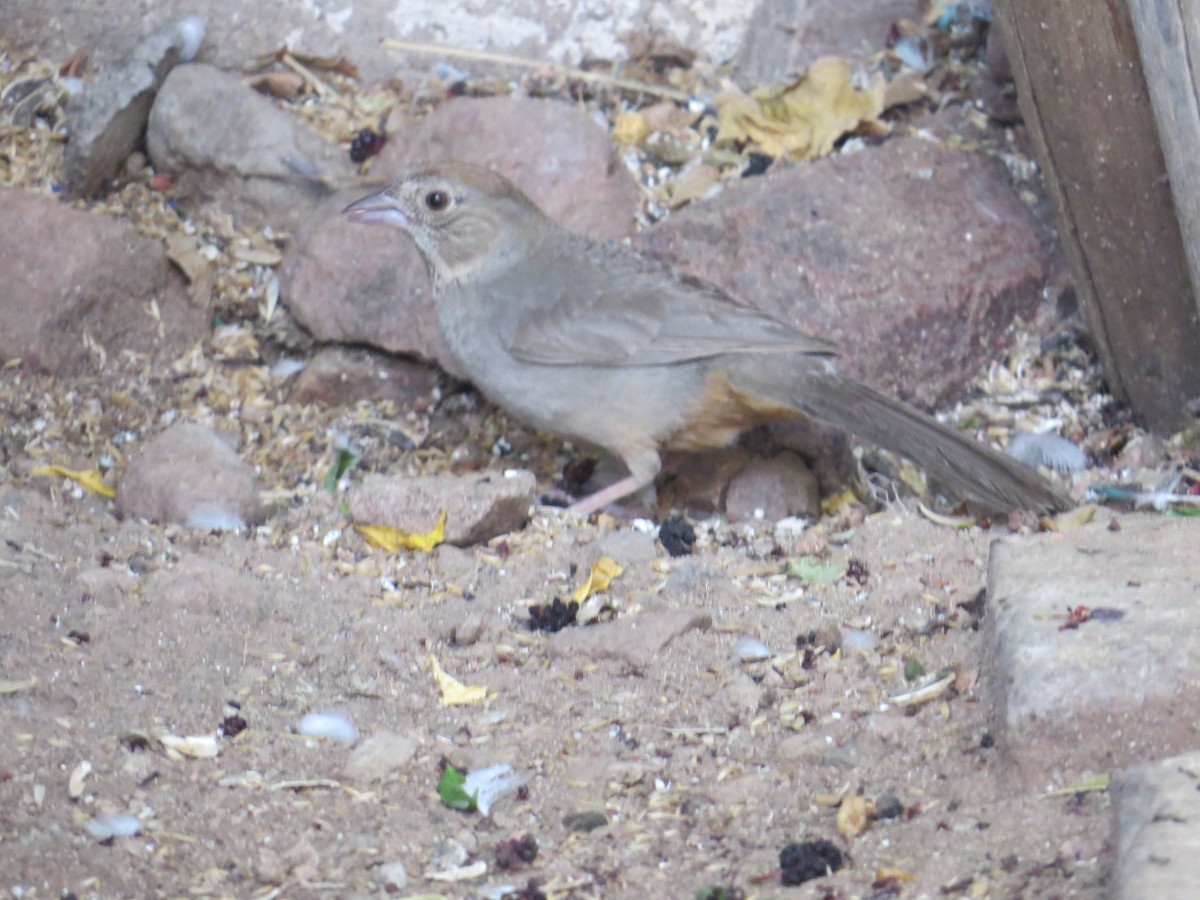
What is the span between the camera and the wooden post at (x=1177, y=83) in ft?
14.3

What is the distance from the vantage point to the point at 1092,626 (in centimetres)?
316

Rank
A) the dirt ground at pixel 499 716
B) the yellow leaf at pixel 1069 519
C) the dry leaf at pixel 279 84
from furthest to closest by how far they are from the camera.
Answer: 1. the dry leaf at pixel 279 84
2. the yellow leaf at pixel 1069 519
3. the dirt ground at pixel 499 716

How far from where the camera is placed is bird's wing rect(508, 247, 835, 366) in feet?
17.1

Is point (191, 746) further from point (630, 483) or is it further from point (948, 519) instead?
point (948, 519)

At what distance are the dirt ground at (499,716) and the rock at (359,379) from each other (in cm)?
115

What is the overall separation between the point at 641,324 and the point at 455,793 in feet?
8.08

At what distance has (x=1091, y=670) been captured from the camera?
2.98 m

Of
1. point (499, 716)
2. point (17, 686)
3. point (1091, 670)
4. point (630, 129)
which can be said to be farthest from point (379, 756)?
point (630, 129)

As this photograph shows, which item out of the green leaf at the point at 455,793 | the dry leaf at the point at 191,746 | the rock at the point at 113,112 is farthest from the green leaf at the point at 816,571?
the rock at the point at 113,112

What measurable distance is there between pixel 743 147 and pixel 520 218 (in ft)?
4.00

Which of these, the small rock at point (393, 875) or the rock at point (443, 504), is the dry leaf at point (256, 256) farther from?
the small rock at point (393, 875)

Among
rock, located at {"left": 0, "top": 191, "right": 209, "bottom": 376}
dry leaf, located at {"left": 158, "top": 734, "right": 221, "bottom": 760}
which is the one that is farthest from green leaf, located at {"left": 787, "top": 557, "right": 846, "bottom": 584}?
rock, located at {"left": 0, "top": 191, "right": 209, "bottom": 376}

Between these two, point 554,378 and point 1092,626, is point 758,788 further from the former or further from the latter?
point 554,378

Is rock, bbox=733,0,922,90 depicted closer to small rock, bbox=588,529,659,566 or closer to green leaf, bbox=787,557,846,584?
small rock, bbox=588,529,659,566
